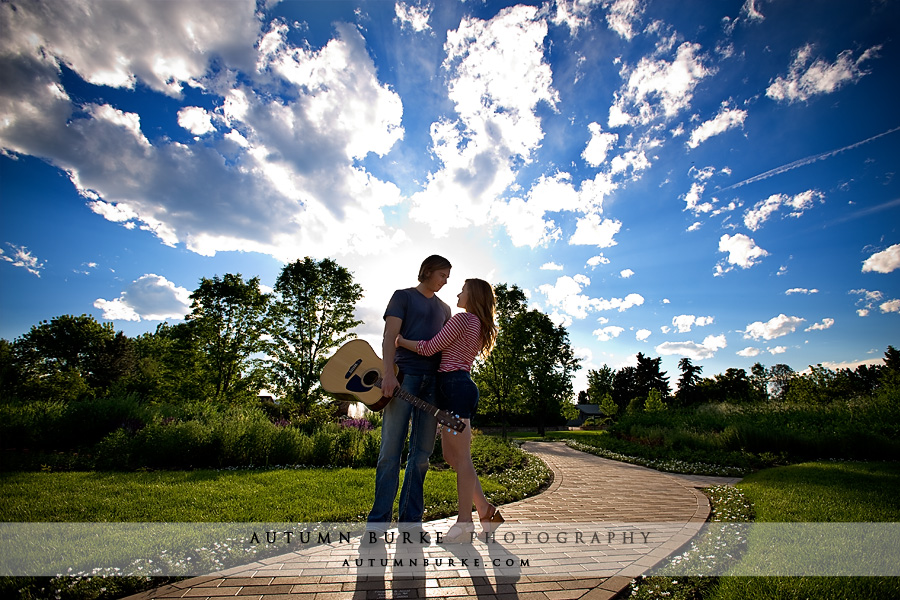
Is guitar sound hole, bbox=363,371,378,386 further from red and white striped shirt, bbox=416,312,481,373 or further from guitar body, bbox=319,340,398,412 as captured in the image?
red and white striped shirt, bbox=416,312,481,373

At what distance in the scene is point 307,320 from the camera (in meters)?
19.5

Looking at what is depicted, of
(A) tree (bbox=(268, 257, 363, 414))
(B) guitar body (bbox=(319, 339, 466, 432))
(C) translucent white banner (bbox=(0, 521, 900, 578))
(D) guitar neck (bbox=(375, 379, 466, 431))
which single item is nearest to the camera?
(C) translucent white banner (bbox=(0, 521, 900, 578))

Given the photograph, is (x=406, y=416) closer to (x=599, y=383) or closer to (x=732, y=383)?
(x=599, y=383)

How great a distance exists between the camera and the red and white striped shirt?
332cm

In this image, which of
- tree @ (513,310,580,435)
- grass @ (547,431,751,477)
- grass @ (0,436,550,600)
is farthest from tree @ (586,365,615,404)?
grass @ (0,436,550,600)

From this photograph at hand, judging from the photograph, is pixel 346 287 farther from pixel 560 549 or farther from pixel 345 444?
pixel 560 549

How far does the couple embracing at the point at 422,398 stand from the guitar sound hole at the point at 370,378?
0.25 m

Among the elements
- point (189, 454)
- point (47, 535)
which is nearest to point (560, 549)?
point (47, 535)

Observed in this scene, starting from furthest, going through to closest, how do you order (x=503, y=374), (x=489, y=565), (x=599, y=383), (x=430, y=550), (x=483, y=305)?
(x=599, y=383) < (x=503, y=374) < (x=483, y=305) < (x=430, y=550) < (x=489, y=565)

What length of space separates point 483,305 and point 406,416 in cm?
123

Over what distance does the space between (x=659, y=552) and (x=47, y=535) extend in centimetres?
515

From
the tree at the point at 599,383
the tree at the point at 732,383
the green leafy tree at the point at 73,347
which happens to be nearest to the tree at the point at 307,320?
the green leafy tree at the point at 73,347

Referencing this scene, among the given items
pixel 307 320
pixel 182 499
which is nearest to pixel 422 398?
pixel 182 499

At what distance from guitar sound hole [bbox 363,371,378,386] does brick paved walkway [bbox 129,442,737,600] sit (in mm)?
1299
